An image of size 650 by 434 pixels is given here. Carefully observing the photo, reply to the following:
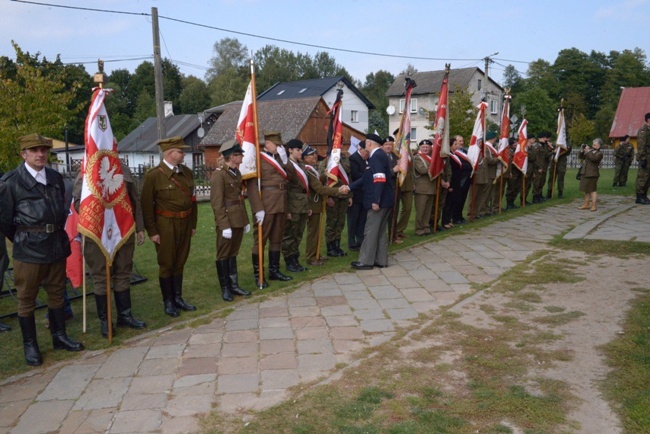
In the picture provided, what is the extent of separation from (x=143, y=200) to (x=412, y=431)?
393 centimetres

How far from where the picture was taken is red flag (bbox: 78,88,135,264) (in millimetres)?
5477

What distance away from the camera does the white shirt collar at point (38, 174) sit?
5.12 m

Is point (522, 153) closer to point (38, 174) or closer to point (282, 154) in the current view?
point (282, 154)

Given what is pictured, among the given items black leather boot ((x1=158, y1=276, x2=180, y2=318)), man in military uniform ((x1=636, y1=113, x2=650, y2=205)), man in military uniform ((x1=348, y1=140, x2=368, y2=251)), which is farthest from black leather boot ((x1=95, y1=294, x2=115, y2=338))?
man in military uniform ((x1=636, y1=113, x2=650, y2=205))

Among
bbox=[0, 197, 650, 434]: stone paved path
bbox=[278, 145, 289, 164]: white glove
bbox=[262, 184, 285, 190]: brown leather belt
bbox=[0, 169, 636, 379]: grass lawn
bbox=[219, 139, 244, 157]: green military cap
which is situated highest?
bbox=[219, 139, 244, 157]: green military cap

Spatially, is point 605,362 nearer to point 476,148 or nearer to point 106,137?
point 106,137

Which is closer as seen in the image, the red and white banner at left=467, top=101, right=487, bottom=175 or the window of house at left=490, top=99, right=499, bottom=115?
the red and white banner at left=467, top=101, right=487, bottom=175

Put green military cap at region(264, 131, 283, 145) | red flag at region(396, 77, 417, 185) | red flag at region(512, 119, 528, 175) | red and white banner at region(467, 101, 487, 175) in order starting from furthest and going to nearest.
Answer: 1. red flag at region(512, 119, 528, 175)
2. red and white banner at region(467, 101, 487, 175)
3. red flag at region(396, 77, 417, 185)
4. green military cap at region(264, 131, 283, 145)

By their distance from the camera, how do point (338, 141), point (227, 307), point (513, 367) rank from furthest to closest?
point (338, 141) → point (227, 307) → point (513, 367)

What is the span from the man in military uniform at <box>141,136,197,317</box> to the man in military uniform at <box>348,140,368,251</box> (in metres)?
3.67

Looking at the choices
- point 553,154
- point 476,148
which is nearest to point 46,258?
point 476,148

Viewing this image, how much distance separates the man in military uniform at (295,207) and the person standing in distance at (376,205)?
891 millimetres

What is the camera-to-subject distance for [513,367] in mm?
4637

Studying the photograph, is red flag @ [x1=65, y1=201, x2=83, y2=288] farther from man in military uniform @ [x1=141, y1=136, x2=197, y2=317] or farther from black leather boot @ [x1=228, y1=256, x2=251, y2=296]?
black leather boot @ [x1=228, y1=256, x2=251, y2=296]
